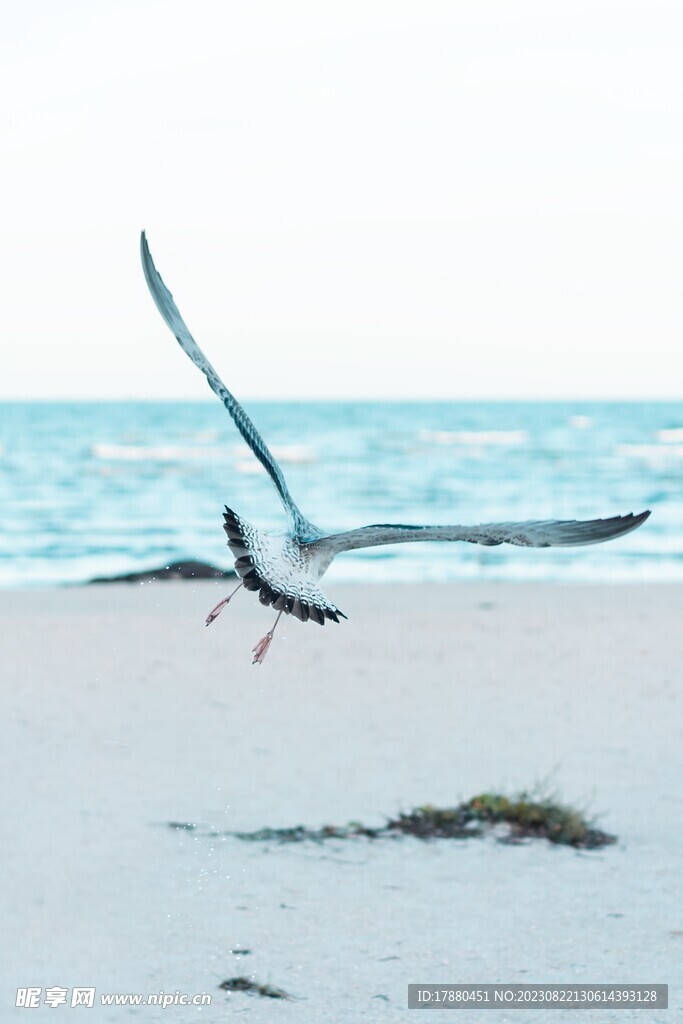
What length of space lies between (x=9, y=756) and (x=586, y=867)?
349cm

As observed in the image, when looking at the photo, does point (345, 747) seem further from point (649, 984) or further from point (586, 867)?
point (649, 984)

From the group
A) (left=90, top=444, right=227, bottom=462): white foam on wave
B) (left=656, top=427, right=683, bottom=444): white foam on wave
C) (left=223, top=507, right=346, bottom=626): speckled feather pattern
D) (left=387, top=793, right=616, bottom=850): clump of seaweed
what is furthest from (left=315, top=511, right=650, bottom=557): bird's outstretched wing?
(left=656, top=427, right=683, bottom=444): white foam on wave

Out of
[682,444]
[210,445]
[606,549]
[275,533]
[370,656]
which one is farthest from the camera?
[682,444]

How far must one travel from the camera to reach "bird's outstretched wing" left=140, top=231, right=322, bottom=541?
4.61 metres

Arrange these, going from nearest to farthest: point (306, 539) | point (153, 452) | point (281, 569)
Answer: point (281, 569), point (306, 539), point (153, 452)

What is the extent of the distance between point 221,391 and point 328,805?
3177 mm

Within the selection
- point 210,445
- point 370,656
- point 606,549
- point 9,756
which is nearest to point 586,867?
point 9,756

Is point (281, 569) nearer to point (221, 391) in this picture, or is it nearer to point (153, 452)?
point (221, 391)

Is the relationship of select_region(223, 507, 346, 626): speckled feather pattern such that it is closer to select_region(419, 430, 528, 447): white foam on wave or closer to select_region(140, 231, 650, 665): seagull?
select_region(140, 231, 650, 665): seagull

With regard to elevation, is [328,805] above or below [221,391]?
below

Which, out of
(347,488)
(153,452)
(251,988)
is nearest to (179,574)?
(251,988)

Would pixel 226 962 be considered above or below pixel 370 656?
below

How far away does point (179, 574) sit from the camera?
16812mm

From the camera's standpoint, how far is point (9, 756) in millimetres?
8016
